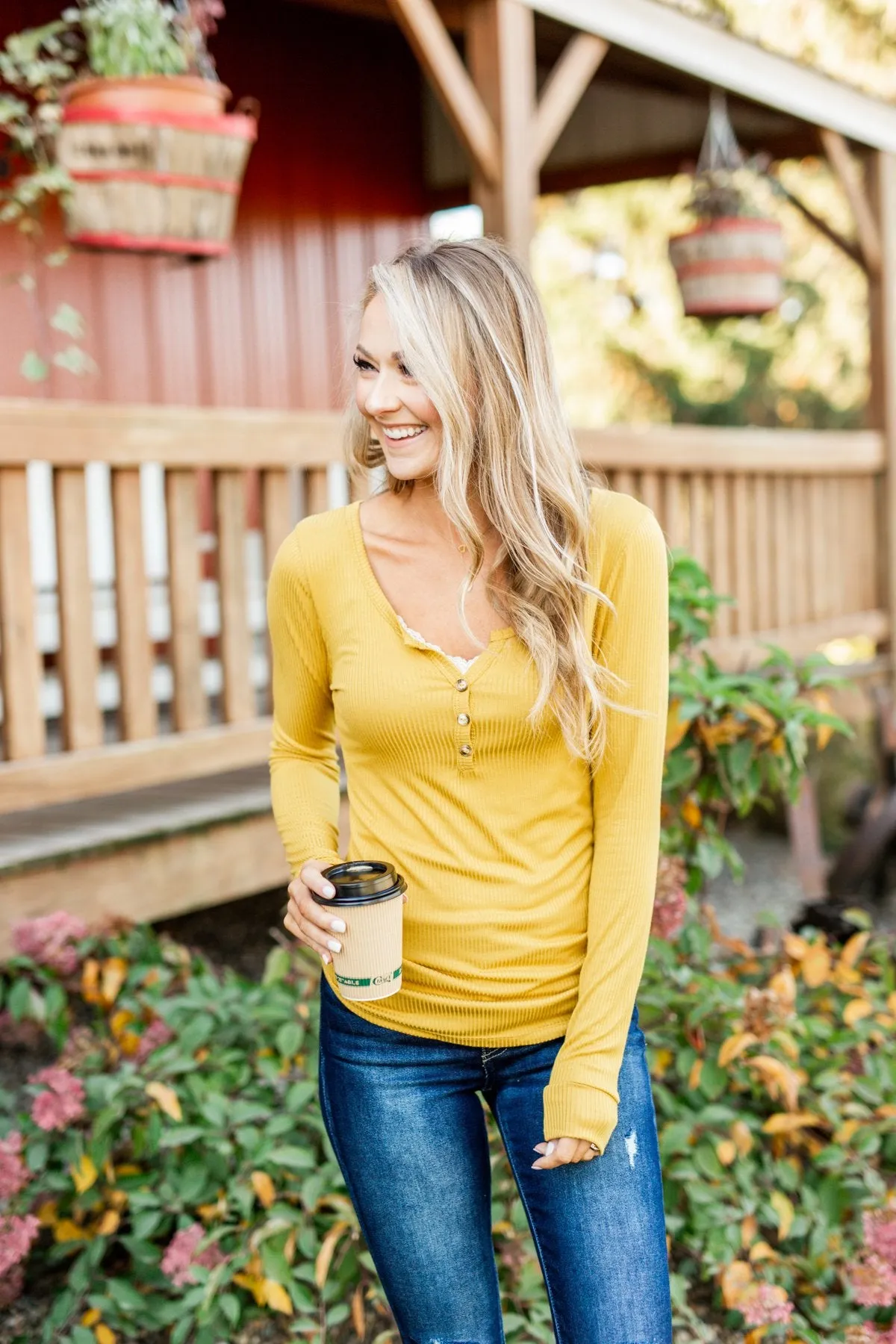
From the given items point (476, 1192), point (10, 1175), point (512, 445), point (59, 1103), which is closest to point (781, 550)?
point (59, 1103)

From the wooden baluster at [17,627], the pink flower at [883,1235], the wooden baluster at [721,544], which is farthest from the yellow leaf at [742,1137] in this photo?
the wooden baluster at [721,544]

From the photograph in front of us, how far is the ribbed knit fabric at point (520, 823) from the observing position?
1832 millimetres

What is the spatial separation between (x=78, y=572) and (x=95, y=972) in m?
1.16

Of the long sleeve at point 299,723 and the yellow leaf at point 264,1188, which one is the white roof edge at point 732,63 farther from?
the yellow leaf at point 264,1188

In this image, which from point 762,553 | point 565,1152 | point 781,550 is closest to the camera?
point 565,1152

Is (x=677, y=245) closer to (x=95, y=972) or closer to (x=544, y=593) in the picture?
(x=95, y=972)

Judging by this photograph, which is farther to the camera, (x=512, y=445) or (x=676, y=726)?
(x=676, y=726)

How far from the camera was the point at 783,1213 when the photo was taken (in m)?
2.98

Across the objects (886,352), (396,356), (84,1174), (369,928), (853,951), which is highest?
(886,352)

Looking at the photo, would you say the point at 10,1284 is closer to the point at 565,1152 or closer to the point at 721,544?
the point at 565,1152

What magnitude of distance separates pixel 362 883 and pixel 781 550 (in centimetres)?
534

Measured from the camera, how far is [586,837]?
1898 millimetres

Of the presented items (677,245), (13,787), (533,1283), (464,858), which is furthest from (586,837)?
(677,245)

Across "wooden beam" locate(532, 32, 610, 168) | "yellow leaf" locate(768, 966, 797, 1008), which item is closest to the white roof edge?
"wooden beam" locate(532, 32, 610, 168)
